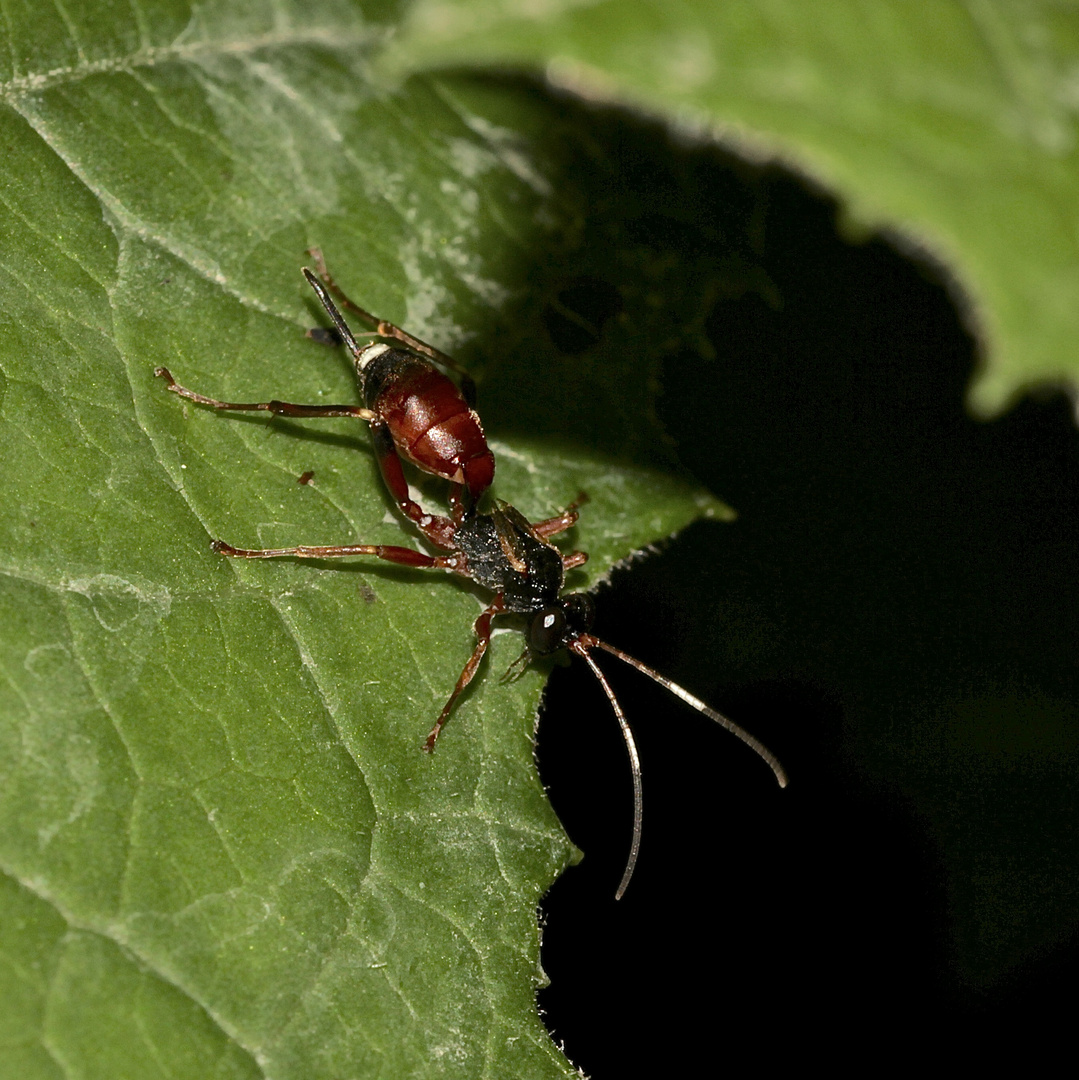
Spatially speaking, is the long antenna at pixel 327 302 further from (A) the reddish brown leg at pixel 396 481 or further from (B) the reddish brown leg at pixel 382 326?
(A) the reddish brown leg at pixel 396 481

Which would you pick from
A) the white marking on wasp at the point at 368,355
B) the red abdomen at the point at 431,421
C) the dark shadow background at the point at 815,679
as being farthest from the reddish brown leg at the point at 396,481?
the dark shadow background at the point at 815,679

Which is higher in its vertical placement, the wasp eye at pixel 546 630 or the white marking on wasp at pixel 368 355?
the white marking on wasp at pixel 368 355

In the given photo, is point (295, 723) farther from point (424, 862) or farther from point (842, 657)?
point (842, 657)

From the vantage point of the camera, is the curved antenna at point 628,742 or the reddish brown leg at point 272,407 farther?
the curved antenna at point 628,742

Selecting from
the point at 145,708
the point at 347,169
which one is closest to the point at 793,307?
the point at 347,169

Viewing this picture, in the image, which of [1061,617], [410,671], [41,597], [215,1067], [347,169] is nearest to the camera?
[215,1067]

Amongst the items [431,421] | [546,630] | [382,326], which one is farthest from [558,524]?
[382,326]

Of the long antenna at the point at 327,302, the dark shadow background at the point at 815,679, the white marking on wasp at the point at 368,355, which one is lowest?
the dark shadow background at the point at 815,679
